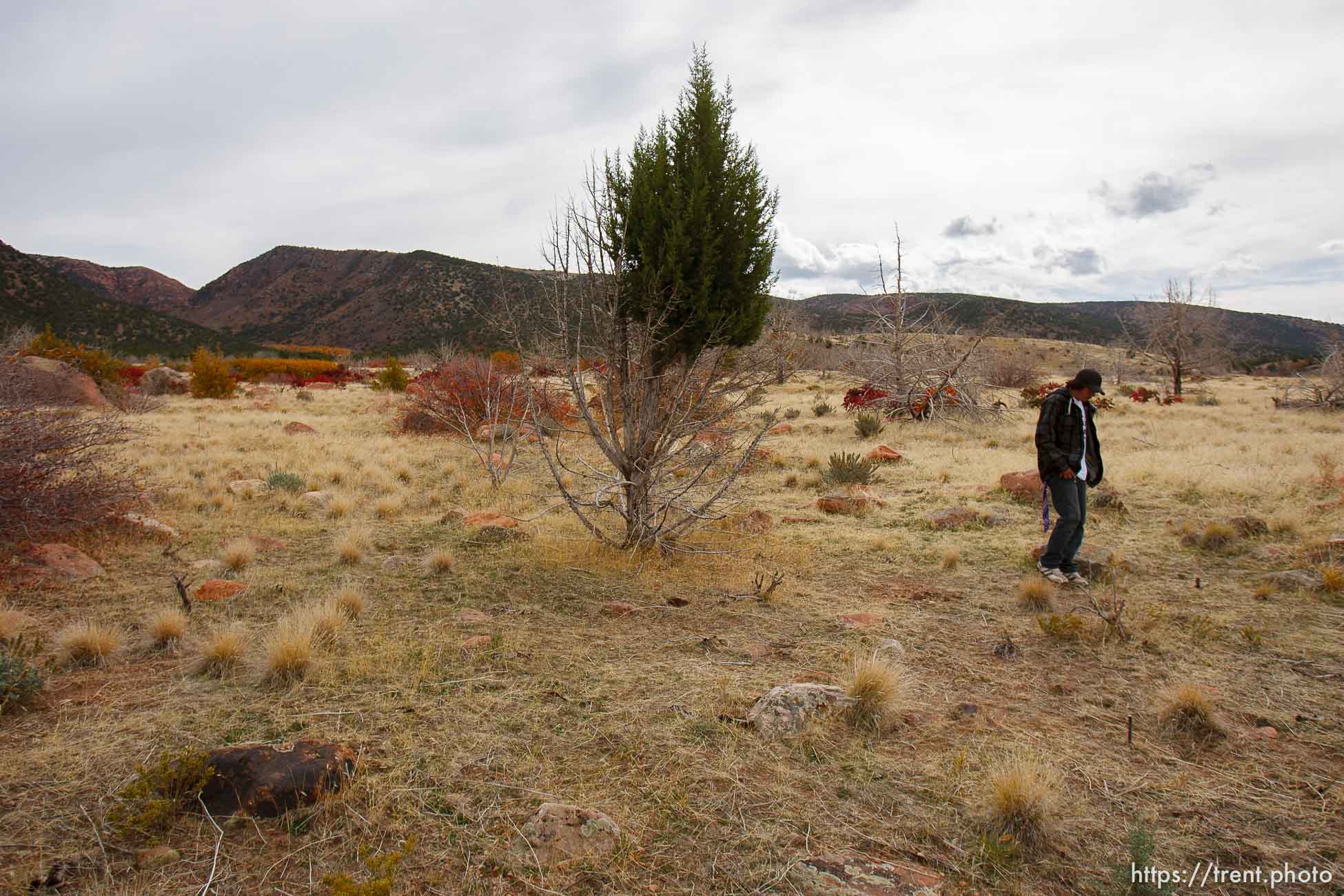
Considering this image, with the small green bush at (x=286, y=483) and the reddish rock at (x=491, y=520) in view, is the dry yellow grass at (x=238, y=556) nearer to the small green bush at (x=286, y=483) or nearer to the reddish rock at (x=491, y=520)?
the reddish rock at (x=491, y=520)

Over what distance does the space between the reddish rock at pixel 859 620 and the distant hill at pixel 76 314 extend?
47126 millimetres

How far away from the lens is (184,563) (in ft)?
19.7

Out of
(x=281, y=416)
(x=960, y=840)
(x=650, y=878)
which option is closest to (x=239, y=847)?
(x=650, y=878)

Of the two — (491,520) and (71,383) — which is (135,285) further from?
(491,520)

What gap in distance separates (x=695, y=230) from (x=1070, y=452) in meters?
3.75

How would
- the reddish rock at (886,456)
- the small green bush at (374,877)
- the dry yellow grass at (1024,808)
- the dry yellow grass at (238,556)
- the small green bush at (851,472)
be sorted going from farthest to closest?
the reddish rock at (886,456) < the small green bush at (851,472) < the dry yellow grass at (238,556) < the dry yellow grass at (1024,808) < the small green bush at (374,877)

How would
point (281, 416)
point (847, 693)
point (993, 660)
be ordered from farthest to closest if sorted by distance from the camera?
1. point (281, 416)
2. point (993, 660)
3. point (847, 693)

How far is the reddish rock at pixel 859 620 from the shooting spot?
4.96 m

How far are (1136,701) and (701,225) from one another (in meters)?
4.74

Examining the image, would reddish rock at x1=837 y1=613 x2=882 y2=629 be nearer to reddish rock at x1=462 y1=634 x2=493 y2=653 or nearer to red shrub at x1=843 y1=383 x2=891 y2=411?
reddish rock at x1=462 y1=634 x2=493 y2=653

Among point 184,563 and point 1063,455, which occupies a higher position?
point 1063,455

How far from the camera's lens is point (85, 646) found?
13.1ft

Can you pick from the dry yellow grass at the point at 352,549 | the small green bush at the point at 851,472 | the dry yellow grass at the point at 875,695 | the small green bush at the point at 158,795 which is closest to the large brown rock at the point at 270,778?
Answer: the small green bush at the point at 158,795

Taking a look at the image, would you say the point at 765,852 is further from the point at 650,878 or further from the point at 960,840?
the point at 960,840
